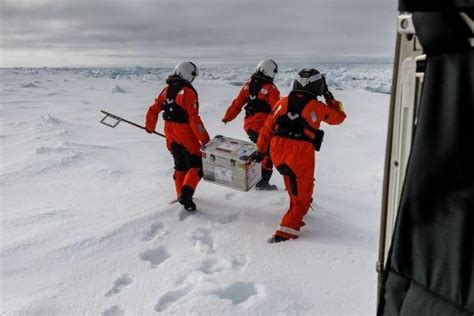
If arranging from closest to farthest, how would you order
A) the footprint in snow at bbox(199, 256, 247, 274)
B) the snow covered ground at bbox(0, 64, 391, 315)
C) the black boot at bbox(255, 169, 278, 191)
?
1. the snow covered ground at bbox(0, 64, 391, 315)
2. the footprint in snow at bbox(199, 256, 247, 274)
3. the black boot at bbox(255, 169, 278, 191)

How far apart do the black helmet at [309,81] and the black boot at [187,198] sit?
1.52 metres

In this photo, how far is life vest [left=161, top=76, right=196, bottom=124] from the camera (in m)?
3.74

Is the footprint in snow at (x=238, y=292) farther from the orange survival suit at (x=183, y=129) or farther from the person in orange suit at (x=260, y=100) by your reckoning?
the person in orange suit at (x=260, y=100)

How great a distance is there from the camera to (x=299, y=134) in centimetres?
311

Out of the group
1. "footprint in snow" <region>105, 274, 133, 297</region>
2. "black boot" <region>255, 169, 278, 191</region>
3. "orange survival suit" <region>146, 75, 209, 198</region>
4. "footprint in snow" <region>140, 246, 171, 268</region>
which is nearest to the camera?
"footprint in snow" <region>105, 274, 133, 297</region>

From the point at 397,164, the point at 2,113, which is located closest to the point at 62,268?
the point at 397,164

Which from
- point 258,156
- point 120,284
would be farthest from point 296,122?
point 120,284

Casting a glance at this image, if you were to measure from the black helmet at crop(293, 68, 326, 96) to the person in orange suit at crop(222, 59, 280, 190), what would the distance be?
4.31 ft

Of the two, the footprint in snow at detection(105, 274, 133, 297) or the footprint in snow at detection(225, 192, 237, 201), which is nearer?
the footprint in snow at detection(105, 274, 133, 297)

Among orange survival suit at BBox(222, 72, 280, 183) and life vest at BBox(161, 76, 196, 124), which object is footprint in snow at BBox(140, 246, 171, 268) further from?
orange survival suit at BBox(222, 72, 280, 183)

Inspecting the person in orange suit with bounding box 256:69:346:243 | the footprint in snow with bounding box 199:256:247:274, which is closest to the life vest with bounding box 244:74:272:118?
the person in orange suit with bounding box 256:69:346:243

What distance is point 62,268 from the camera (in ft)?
9.23

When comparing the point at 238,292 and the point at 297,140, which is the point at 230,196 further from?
the point at 238,292

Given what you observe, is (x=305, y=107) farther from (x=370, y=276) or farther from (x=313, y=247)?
(x=370, y=276)
